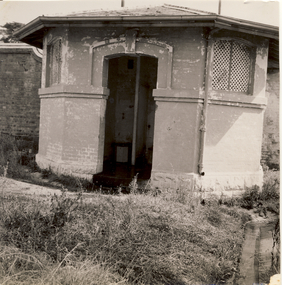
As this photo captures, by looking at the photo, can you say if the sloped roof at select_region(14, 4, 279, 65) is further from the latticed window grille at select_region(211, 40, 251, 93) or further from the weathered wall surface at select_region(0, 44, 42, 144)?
the weathered wall surface at select_region(0, 44, 42, 144)

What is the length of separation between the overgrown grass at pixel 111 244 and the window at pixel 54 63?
4.48 metres

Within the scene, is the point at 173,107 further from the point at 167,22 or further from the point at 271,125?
the point at 271,125

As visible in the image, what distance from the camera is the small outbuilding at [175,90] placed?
7.94 metres

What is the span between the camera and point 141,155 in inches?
460

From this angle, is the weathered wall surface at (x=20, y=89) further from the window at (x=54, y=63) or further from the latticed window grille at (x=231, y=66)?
the latticed window grille at (x=231, y=66)

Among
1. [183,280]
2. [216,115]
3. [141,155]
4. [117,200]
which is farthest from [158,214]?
[141,155]

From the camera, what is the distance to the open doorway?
11000 millimetres

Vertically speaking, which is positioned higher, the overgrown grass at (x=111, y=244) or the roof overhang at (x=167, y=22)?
the roof overhang at (x=167, y=22)

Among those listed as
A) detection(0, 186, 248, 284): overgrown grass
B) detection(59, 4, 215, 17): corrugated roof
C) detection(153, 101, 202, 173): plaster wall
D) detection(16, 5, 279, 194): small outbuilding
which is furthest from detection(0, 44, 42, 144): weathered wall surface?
detection(0, 186, 248, 284): overgrown grass

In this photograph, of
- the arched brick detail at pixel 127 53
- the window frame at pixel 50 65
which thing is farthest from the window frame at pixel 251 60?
the window frame at pixel 50 65

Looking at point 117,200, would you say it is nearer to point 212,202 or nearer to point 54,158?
point 212,202

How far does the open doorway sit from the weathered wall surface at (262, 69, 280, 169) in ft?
13.8

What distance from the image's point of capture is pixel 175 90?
26.3 ft

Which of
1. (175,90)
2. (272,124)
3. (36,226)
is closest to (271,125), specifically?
(272,124)
